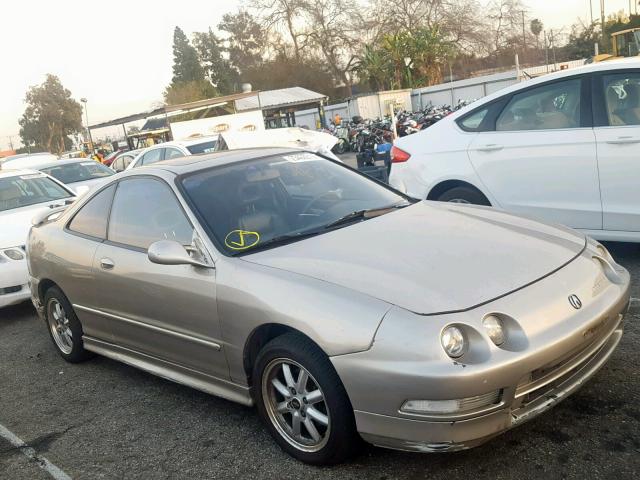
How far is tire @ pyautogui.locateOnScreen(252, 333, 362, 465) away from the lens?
9.18 ft

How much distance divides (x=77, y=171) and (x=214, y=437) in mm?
9630

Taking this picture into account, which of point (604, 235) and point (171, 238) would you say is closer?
point (171, 238)

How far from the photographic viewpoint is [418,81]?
44969mm

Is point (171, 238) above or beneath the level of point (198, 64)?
beneath

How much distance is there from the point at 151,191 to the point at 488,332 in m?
2.38

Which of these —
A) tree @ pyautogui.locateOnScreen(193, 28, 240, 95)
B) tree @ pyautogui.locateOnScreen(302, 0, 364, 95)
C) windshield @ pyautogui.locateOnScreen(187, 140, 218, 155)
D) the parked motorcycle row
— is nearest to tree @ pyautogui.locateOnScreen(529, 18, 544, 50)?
tree @ pyautogui.locateOnScreen(302, 0, 364, 95)

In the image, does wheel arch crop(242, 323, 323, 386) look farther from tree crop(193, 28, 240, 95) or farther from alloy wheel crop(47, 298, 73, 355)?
tree crop(193, 28, 240, 95)

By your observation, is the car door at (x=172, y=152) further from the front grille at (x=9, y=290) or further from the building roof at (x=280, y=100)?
the building roof at (x=280, y=100)

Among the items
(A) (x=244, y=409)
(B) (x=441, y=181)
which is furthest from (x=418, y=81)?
(A) (x=244, y=409)

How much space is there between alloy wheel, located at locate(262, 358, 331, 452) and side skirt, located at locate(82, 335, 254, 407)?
0.68 ft

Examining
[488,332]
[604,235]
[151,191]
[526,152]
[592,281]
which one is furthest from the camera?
[526,152]

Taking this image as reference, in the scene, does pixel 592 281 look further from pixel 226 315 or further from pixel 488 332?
pixel 226 315

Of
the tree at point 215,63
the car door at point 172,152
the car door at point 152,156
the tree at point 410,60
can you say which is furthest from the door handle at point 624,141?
the tree at point 215,63

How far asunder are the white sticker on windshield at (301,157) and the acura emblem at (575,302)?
2.10 m
